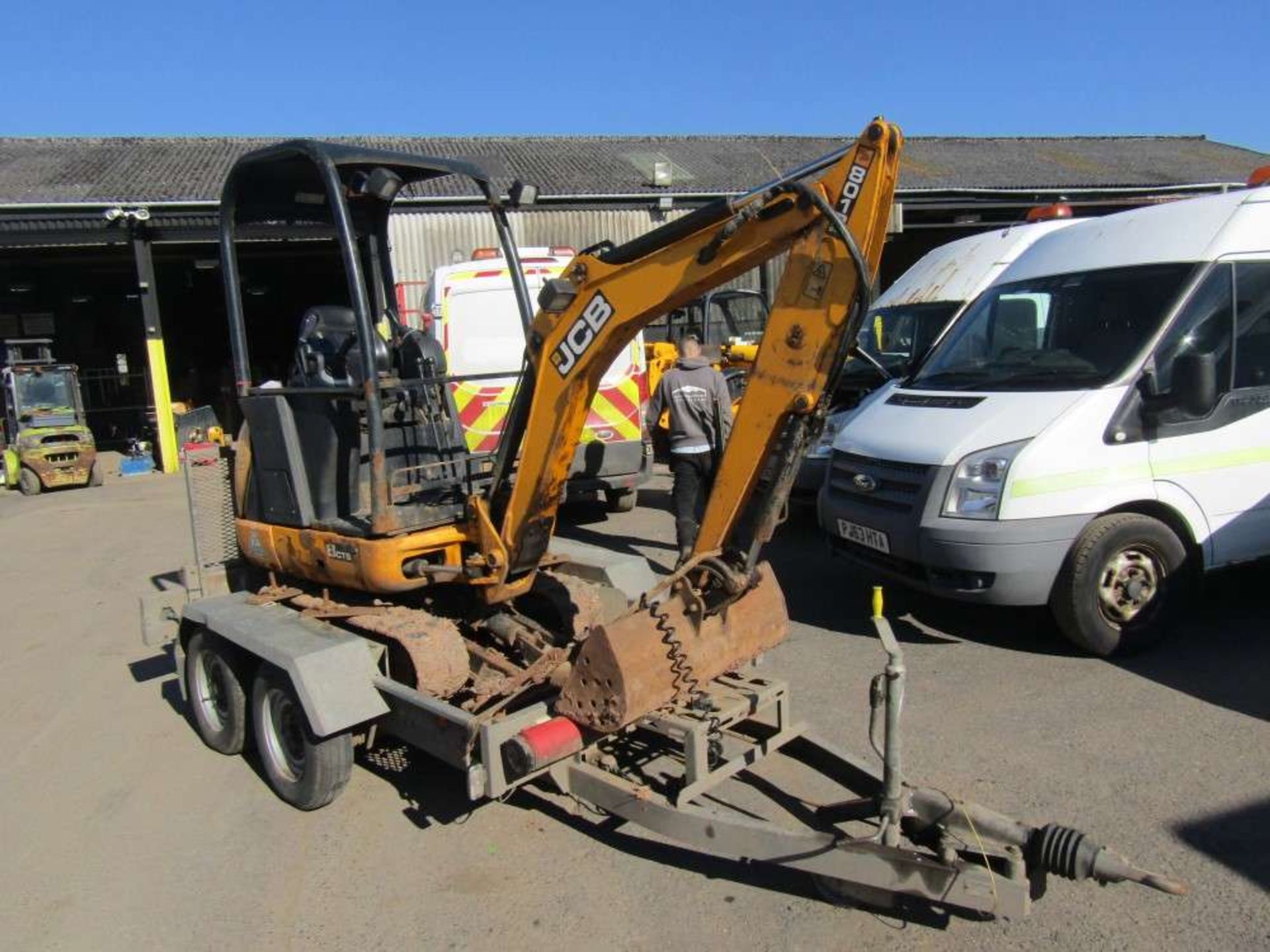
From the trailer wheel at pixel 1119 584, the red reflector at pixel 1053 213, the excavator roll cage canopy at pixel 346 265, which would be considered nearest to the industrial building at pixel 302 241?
the red reflector at pixel 1053 213

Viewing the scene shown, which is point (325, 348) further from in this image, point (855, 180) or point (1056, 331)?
point (1056, 331)

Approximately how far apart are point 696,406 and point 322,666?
13.2 ft

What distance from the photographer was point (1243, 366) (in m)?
5.55

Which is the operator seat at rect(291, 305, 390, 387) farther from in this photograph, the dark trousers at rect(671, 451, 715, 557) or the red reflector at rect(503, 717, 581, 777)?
the dark trousers at rect(671, 451, 715, 557)

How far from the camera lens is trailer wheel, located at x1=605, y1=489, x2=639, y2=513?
11.0 metres

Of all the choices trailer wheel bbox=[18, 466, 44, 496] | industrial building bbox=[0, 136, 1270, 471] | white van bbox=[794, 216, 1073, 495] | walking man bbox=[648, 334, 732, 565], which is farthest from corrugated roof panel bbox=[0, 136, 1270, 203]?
walking man bbox=[648, 334, 732, 565]

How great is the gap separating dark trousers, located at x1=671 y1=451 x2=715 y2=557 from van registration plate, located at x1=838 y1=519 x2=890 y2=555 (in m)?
1.50

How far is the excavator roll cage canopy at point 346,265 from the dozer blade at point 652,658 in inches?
53.4

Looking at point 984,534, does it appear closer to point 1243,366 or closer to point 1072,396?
point 1072,396

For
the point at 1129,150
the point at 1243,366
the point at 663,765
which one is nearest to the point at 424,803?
the point at 663,765

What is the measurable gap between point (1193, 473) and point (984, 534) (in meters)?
1.33

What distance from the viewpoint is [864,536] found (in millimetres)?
5906

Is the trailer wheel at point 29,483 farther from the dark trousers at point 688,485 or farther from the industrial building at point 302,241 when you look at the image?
the dark trousers at point 688,485

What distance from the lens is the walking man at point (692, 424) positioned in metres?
7.34
